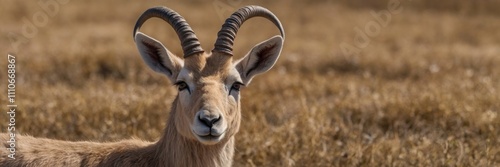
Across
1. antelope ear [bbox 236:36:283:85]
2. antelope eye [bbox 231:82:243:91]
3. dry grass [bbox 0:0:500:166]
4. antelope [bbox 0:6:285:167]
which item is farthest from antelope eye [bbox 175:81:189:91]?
dry grass [bbox 0:0:500:166]

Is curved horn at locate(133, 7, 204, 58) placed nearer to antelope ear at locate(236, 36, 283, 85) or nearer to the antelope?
the antelope

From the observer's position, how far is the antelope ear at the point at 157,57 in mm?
6812

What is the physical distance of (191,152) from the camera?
6.70 metres

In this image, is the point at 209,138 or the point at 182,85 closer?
the point at 209,138

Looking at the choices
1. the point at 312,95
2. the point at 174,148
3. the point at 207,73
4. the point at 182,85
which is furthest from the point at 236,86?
the point at 312,95

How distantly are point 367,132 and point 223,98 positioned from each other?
391 centimetres

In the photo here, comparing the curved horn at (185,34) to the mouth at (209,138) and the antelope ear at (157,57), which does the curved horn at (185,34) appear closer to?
the antelope ear at (157,57)

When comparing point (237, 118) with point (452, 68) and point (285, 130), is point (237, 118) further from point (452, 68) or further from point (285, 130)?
point (452, 68)

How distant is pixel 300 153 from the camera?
28.5ft

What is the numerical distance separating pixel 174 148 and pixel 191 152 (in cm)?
16

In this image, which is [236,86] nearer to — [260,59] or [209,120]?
[260,59]

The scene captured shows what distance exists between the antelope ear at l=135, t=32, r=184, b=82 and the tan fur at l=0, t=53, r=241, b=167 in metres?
0.18

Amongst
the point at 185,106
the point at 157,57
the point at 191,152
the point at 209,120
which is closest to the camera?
the point at 209,120

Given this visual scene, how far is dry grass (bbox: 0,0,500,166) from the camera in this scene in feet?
28.8
